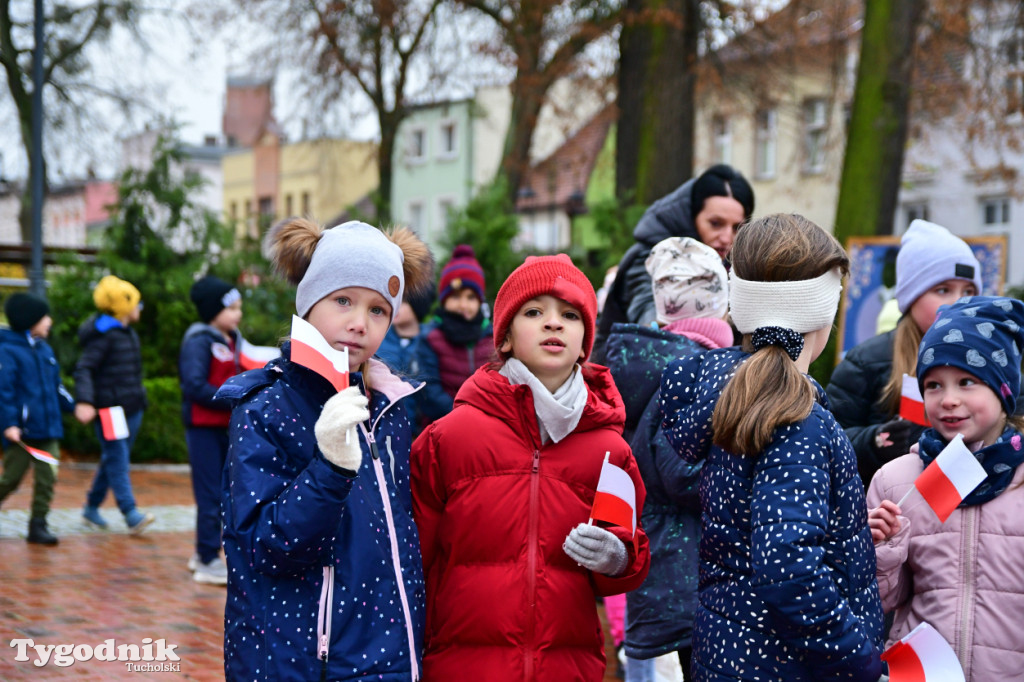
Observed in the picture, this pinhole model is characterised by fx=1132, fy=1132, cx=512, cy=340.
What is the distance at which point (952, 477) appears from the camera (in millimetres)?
2916

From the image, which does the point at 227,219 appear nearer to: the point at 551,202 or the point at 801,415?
the point at 801,415

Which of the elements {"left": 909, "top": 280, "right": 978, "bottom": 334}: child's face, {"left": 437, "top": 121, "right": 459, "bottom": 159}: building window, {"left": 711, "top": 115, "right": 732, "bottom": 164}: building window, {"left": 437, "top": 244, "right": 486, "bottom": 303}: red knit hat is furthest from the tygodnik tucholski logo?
{"left": 437, "top": 121, "right": 459, "bottom": 159}: building window

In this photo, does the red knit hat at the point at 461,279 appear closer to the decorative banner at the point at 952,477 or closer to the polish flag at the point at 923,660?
the decorative banner at the point at 952,477

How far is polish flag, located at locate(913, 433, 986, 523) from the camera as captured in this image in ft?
9.53

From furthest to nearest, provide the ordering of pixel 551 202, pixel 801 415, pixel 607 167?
pixel 551 202 < pixel 607 167 < pixel 801 415

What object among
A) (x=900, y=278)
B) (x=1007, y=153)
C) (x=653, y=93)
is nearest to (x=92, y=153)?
(x=653, y=93)

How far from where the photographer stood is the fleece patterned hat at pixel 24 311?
8641 millimetres

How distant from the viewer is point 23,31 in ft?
80.5

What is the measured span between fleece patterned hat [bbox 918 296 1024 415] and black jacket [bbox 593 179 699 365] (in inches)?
71.3

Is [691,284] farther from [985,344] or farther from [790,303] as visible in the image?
[790,303]

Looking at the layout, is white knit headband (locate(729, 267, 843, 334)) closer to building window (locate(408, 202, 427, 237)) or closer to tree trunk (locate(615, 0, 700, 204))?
tree trunk (locate(615, 0, 700, 204))

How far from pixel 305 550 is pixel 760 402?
1.09 meters

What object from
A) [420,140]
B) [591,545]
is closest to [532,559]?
[591,545]

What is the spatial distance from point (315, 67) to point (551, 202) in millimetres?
21335
